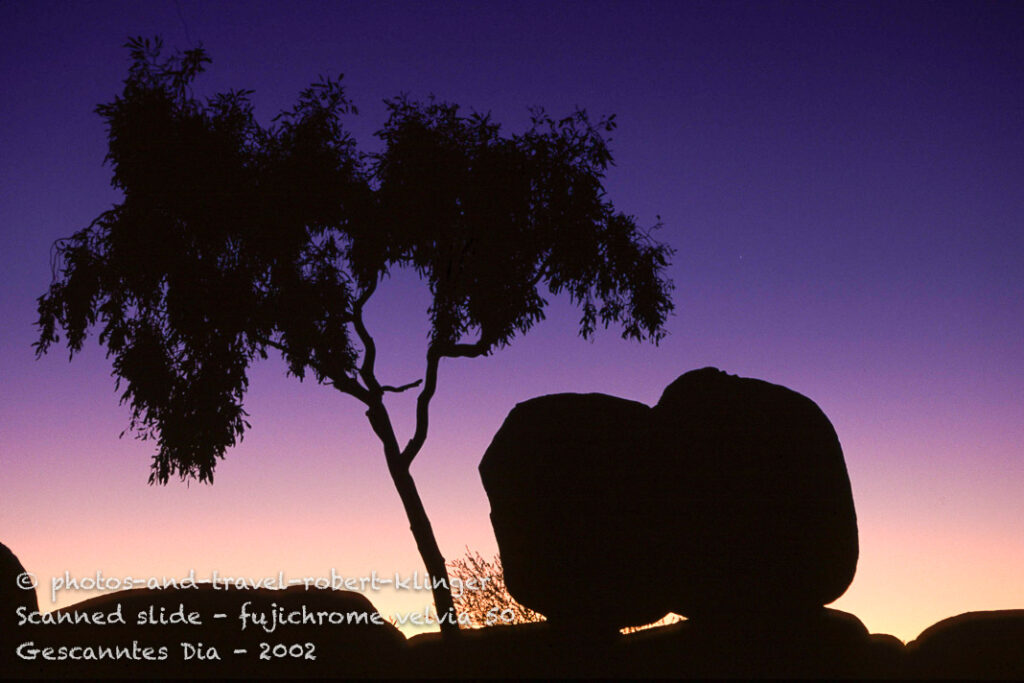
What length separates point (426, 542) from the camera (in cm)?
1898

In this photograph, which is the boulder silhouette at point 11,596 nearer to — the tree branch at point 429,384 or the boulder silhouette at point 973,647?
the tree branch at point 429,384

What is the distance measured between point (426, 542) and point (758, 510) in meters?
8.14

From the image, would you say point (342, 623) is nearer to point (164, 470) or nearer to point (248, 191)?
point (164, 470)

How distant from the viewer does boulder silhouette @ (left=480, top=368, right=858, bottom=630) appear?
13992mm

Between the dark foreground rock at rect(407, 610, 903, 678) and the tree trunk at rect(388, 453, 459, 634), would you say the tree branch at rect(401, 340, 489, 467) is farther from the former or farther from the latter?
the dark foreground rock at rect(407, 610, 903, 678)

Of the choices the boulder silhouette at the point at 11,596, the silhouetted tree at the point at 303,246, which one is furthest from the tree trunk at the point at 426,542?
the boulder silhouette at the point at 11,596

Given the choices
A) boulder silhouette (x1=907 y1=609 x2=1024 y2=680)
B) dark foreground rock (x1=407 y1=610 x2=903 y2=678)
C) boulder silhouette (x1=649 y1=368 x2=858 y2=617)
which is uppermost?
boulder silhouette (x1=649 y1=368 x2=858 y2=617)

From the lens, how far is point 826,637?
562 inches

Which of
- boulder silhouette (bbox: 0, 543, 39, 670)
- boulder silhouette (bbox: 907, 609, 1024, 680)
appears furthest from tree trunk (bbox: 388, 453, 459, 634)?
boulder silhouette (bbox: 907, 609, 1024, 680)

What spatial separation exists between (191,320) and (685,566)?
1206 centimetres

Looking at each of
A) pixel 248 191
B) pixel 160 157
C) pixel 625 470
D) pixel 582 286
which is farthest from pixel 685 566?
pixel 160 157

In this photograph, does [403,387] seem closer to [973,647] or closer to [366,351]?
[366,351]

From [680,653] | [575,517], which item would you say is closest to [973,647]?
[680,653]

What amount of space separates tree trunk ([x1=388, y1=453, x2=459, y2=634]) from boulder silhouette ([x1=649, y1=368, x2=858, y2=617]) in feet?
19.0
